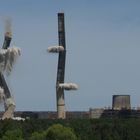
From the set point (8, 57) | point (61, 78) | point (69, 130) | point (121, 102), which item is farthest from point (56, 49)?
point (121, 102)

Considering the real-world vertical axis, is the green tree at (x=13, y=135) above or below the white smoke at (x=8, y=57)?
below

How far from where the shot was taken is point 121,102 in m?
181

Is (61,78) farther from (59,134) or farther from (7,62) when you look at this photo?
(59,134)

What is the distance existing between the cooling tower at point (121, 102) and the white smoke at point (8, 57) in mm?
79087

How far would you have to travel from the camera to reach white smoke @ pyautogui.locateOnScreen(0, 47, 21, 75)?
103 m

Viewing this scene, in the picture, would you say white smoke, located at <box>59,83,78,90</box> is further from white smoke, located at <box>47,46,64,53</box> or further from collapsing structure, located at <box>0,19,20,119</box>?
collapsing structure, located at <box>0,19,20,119</box>

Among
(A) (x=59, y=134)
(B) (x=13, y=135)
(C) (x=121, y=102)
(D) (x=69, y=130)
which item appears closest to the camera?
(A) (x=59, y=134)

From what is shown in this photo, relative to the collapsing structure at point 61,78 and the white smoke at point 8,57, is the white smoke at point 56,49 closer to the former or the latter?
the collapsing structure at point 61,78

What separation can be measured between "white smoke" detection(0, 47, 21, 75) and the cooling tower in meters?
79.1

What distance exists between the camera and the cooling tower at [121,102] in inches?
7087

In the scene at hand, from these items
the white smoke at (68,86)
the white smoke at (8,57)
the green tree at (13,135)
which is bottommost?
the green tree at (13,135)

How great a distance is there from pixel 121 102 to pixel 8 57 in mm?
81747

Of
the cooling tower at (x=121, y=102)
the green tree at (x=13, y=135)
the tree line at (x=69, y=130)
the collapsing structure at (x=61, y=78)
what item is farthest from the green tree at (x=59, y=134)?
the cooling tower at (x=121, y=102)

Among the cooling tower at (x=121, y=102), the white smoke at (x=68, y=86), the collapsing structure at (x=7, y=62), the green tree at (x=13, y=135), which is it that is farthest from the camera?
the cooling tower at (x=121, y=102)
